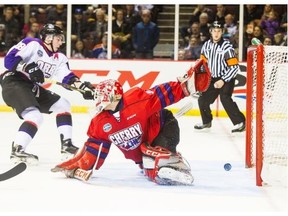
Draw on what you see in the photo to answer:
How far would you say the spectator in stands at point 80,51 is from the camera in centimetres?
802

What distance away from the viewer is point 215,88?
6.09 meters

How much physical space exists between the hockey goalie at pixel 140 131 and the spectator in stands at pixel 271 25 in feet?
14.8

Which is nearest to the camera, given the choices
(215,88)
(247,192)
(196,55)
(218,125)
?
(247,192)

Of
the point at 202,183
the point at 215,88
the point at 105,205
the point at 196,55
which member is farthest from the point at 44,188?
the point at 196,55

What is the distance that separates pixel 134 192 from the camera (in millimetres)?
3496

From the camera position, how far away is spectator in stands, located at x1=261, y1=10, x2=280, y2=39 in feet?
26.1

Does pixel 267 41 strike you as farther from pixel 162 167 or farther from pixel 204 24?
pixel 162 167

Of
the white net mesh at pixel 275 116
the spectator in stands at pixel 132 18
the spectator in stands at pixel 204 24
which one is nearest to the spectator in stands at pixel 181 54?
the spectator in stands at pixel 204 24

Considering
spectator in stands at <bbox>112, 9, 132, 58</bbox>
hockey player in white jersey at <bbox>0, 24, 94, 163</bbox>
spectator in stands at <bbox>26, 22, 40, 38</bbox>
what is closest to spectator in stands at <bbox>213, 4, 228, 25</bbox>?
spectator in stands at <bbox>112, 9, 132, 58</bbox>

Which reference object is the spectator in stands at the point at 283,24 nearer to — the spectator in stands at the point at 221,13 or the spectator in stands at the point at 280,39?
the spectator in stands at the point at 280,39

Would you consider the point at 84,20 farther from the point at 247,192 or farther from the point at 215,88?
the point at 247,192

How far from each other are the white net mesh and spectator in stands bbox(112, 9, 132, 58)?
308 centimetres

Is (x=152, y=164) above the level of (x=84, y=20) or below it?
below
